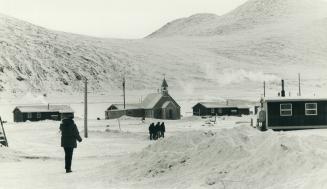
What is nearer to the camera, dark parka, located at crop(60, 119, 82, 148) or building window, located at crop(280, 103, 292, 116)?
dark parka, located at crop(60, 119, 82, 148)

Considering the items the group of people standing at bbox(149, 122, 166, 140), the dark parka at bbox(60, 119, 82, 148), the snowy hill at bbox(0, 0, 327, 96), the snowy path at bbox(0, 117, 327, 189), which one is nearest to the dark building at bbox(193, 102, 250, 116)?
the snowy hill at bbox(0, 0, 327, 96)

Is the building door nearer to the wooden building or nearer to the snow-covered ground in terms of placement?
the wooden building

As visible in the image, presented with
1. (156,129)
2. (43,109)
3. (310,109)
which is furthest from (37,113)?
(310,109)

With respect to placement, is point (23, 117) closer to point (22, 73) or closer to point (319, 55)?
point (22, 73)

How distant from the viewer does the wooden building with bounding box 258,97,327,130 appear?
35.0 meters

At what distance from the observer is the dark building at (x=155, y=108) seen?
99.1 m

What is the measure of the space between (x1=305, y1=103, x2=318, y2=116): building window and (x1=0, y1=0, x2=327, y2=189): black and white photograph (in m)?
0.06

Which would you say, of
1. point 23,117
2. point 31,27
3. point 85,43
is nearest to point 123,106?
point 23,117

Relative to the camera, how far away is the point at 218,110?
105250 mm

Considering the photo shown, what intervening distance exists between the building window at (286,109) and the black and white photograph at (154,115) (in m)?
0.06

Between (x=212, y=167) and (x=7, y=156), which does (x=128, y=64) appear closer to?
(x=7, y=156)

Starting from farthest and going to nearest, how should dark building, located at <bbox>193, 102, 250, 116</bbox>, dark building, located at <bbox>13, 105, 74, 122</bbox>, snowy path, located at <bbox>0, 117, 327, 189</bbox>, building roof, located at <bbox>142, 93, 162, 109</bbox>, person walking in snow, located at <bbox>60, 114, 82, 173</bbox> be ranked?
dark building, located at <bbox>193, 102, 250, 116</bbox>, building roof, located at <bbox>142, 93, 162, 109</bbox>, dark building, located at <bbox>13, 105, 74, 122</bbox>, person walking in snow, located at <bbox>60, 114, 82, 173</bbox>, snowy path, located at <bbox>0, 117, 327, 189</bbox>

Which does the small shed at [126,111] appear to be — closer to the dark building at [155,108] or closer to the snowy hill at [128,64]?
the dark building at [155,108]

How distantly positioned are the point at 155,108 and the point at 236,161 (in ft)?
288
